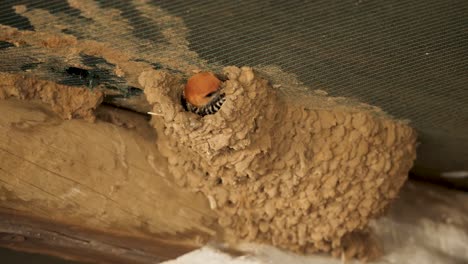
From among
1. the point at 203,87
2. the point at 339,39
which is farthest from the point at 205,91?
the point at 339,39

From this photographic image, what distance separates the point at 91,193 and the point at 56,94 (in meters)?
0.30

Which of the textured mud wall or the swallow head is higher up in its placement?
the swallow head

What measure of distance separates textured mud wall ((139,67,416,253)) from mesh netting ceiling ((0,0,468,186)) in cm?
15

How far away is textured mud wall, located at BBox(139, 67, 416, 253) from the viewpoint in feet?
5.64

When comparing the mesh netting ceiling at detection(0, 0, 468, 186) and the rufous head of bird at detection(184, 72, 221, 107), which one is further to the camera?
the rufous head of bird at detection(184, 72, 221, 107)

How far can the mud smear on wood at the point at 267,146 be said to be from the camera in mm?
1575

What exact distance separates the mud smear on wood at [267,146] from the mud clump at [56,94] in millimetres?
50

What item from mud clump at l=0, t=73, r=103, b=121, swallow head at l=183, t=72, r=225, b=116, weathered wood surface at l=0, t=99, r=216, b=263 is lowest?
weathered wood surface at l=0, t=99, r=216, b=263

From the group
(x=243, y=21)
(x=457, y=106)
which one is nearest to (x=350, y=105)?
(x=457, y=106)

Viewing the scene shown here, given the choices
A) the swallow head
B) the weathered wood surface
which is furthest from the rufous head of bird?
the weathered wood surface

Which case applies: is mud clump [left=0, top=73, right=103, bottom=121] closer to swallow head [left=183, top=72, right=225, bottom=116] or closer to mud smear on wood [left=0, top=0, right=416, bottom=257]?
mud smear on wood [left=0, top=0, right=416, bottom=257]

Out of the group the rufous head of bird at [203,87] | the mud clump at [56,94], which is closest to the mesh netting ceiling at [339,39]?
the rufous head of bird at [203,87]

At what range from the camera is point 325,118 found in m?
1.94

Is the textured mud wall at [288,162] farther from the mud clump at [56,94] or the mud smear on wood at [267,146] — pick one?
the mud clump at [56,94]
